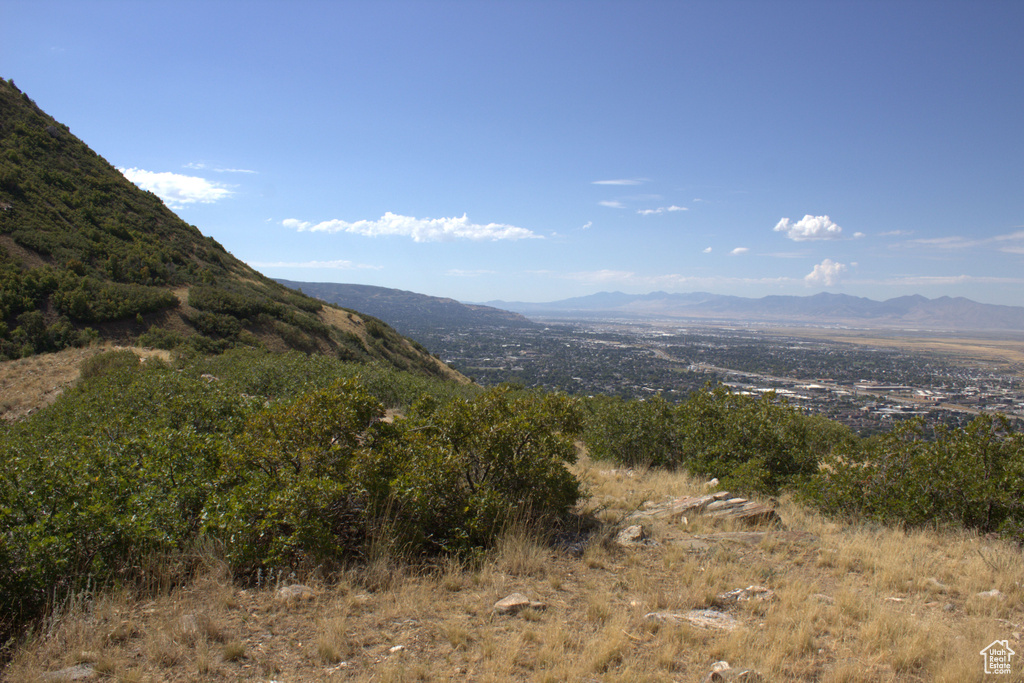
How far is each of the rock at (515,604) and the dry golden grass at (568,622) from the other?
0.08 m

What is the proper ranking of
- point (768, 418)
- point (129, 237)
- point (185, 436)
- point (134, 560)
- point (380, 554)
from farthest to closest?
point (129, 237)
point (768, 418)
point (185, 436)
point (380, 554)
point (134, 560)

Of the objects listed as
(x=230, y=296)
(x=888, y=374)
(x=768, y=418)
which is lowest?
(x=888, y=374)

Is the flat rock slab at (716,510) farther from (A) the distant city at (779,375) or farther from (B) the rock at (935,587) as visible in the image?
(A) the distant city at (779,375)

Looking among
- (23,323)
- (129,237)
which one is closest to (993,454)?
(23,323)

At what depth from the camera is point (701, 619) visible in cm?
411

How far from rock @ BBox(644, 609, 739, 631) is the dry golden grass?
0.32 ft

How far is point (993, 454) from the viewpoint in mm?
5961

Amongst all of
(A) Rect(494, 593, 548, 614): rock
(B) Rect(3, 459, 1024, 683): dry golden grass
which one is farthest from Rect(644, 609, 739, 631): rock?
(A) Rect(494, 593, 548, 614): rock

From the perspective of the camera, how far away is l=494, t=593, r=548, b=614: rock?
13.4 feet

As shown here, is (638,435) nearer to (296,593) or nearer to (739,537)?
(739,537)

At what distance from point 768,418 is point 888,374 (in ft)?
214

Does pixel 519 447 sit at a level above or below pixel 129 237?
below

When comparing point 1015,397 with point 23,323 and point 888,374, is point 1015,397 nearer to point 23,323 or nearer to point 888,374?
point 888,374

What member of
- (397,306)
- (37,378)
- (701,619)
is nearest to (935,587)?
(701,619)
